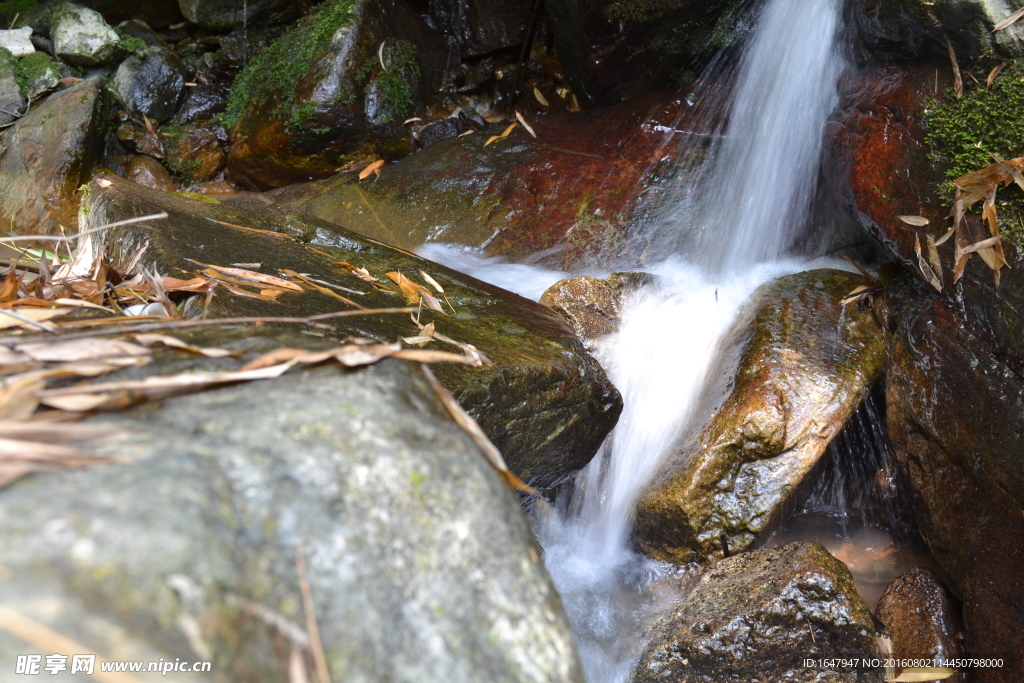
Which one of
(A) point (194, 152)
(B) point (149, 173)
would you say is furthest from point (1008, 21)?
(B) point (149, 173)

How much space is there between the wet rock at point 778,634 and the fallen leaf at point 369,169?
4.96 m

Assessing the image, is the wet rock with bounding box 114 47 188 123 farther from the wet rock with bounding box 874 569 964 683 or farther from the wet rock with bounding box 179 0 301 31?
the wet rock with bounding box 874 569 964 683

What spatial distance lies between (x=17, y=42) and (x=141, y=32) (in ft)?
4.14

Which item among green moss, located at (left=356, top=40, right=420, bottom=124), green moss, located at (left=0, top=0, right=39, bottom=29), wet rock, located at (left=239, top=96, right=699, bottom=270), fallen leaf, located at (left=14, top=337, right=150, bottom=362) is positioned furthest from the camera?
green moss, located at (left=0, top=0, right=39, bottom=29)

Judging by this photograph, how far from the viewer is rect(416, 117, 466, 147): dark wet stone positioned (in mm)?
6848

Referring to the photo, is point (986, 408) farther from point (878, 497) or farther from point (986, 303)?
point (878, 497)

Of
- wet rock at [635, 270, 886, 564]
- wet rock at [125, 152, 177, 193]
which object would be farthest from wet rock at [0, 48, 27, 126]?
wet rock at [635, 270, 886, 564]

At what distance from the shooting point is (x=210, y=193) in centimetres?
712

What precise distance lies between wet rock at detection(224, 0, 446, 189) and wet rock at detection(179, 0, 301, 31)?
1268mm

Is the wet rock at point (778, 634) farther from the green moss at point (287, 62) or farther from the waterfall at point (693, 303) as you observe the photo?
the green moss at point (287, 62)

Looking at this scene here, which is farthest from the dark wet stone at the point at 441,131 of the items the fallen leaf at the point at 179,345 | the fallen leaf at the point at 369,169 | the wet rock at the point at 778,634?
the fallen leaf at the point at 179,345

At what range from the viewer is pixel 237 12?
8.02 m

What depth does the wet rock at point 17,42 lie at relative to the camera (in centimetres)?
744

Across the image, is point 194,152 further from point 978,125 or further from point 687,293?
point 978,125
